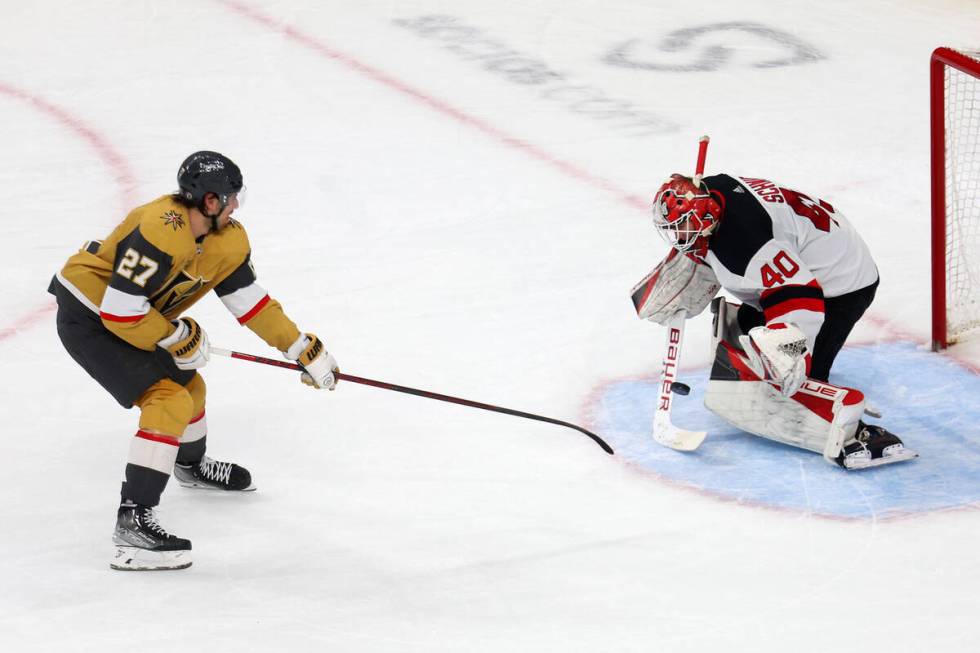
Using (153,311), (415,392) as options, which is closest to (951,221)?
(415,392)

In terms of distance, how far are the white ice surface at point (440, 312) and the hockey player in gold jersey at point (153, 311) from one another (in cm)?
16

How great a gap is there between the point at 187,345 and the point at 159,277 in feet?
0.67

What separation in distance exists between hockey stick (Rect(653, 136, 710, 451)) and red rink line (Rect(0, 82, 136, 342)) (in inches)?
80.9

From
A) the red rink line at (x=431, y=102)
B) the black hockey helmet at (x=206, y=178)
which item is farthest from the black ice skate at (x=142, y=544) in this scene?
the red rink line at (x=431, y=102)

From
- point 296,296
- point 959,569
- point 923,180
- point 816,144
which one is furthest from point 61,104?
point 959,569

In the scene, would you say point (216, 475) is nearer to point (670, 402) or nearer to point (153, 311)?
point (153, 311)

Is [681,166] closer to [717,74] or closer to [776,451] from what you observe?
[717,74]

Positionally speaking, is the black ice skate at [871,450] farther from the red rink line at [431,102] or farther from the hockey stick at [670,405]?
the red rink line at [431,102]

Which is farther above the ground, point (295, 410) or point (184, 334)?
point (184, 334)

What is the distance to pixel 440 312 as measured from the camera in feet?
14.9

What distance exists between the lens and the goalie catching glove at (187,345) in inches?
124

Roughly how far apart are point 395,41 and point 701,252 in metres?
3.94

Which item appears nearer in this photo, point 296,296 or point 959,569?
point 959,569

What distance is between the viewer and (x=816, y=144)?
5.89m
